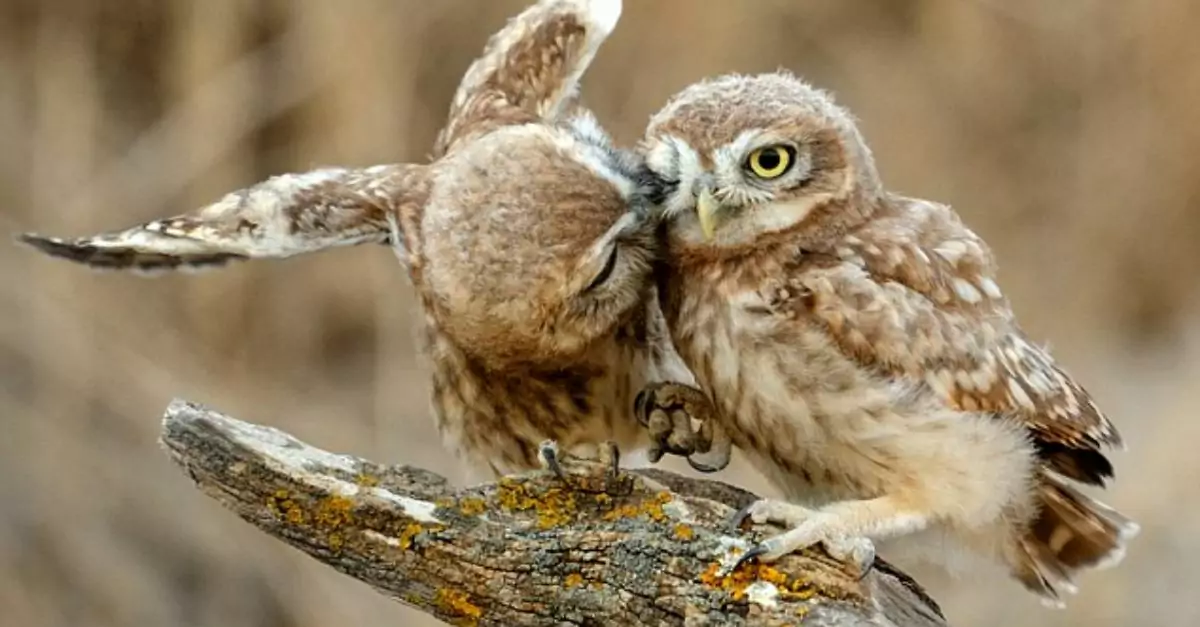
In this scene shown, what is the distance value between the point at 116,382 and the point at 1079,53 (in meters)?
2.65

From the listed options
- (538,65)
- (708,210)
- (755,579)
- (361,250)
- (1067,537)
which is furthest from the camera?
(361,250)

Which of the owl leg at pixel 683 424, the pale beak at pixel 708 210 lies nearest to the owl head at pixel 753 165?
the pale beak at pixel 708 210

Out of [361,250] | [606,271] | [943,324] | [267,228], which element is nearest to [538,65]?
[267,228]

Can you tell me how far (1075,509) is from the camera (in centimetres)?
146

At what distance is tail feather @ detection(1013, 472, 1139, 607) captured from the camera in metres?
1.45

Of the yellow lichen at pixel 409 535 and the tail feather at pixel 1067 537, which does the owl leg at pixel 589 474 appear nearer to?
the yellow lichen at pixel 409 535

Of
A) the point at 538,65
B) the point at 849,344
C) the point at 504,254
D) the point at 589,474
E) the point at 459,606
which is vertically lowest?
the point at 459,606

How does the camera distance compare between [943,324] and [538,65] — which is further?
[538,65]

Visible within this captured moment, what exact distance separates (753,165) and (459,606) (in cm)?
51

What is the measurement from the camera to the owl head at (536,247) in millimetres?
1333

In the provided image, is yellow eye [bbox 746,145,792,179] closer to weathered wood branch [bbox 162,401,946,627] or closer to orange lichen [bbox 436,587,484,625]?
weathered wood branch [bbox 162,401,946,627]

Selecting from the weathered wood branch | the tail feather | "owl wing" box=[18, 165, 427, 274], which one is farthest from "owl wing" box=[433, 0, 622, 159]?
the tail feather

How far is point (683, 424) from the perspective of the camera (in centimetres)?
149

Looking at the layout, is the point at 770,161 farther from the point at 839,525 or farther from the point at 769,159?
the point at 839,525
